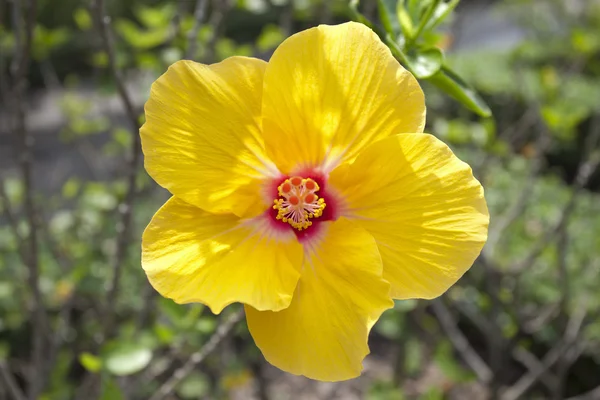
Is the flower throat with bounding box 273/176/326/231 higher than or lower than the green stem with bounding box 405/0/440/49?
lower

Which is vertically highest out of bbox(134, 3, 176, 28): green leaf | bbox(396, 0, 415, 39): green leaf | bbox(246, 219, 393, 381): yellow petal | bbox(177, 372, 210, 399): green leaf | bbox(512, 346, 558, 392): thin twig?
bbox(396, 0, 415, 39): green leaf

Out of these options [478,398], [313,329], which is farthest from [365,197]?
[478,398]

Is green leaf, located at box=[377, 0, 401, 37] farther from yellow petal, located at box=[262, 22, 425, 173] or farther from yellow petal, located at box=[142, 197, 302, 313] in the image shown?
yellow petal, located at box=[142, 197, 302, 313]

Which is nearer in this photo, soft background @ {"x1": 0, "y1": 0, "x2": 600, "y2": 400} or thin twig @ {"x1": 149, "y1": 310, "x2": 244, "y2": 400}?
thin twig @ {"x1": 149, "y1": 310, "x2": 244, "y2": 400}

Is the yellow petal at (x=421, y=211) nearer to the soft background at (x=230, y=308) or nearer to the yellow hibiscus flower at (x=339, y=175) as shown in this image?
the yellow hibiscus flower at (x=339, y=175)

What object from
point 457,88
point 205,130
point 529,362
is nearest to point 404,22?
point 457,88

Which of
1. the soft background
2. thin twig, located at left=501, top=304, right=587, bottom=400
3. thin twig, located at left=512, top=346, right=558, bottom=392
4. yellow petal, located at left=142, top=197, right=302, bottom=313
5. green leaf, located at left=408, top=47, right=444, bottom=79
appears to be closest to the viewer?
yellow petal, located at left=142, top=197, right=302, bottom=313

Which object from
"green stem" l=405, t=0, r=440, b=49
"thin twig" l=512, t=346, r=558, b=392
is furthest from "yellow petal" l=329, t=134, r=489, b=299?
"thin twig" l=512, t=346, r=558, b=392

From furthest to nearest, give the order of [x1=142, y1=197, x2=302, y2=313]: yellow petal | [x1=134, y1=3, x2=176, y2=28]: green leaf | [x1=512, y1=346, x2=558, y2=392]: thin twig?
[x1=512, y1=346, x2=558, y2=392]: thin twig < [x1=134, y1=3, x2=176, y2=28]: green leaf < [x1=142, y1=197, x2=302, y2=313]: yellow petal
